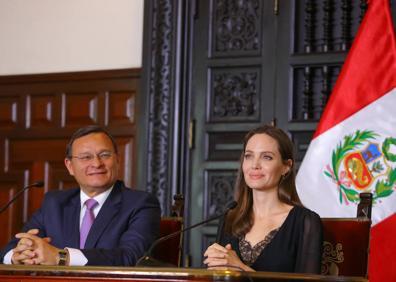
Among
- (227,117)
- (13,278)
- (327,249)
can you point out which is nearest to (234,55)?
(227,117)

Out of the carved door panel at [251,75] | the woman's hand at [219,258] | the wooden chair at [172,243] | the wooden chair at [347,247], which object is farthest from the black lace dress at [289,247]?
the carved door panel at [251,75]

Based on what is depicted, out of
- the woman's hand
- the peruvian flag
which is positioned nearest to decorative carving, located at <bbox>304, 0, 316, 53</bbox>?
the peruvian flag

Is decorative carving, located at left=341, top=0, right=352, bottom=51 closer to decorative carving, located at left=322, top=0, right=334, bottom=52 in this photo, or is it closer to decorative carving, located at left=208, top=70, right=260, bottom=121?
decorative carving, located at left=322, top=0, right=334, bottom=52

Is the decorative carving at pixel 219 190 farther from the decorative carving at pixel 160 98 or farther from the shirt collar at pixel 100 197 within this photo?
the shirt collar at pixel 100 197

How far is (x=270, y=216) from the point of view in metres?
3.22

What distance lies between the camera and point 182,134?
527 centimetres

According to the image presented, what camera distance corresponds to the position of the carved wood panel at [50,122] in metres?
5.47

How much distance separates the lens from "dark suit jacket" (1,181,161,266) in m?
3.31

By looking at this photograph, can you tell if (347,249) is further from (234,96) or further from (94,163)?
(234,96)

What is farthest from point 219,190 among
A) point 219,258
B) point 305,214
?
point 219,258

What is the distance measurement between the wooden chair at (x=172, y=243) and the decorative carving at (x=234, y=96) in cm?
161

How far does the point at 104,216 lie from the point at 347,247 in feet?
3.31

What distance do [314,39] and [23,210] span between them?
2.30 meters

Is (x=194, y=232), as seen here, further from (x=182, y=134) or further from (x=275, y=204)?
(x=275, y=204)
